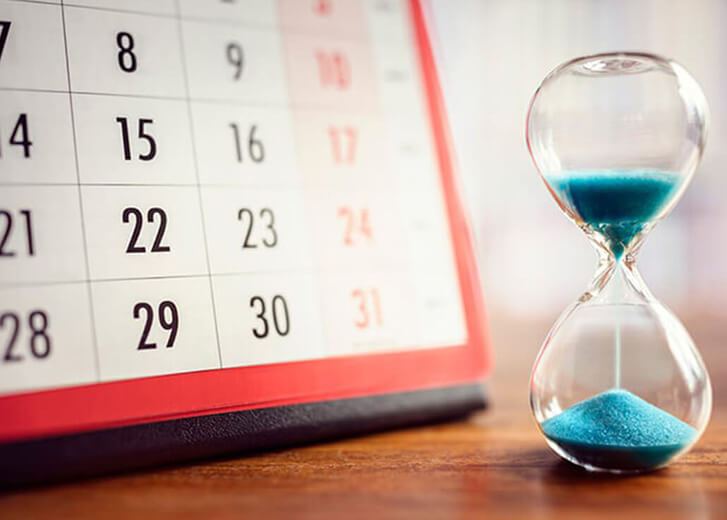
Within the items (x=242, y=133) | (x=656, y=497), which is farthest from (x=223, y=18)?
(x=656, y=497)

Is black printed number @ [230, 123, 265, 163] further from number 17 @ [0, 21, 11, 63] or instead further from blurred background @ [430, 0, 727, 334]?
blurred background @ [430, 0, 727, 334]

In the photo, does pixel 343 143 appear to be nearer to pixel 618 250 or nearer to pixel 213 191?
pixel 213 191

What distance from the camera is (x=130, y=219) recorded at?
0.68m

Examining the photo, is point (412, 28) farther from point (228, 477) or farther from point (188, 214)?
point (228, 477)

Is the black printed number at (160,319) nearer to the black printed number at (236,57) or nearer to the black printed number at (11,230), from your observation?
the black printed number at (11,230)

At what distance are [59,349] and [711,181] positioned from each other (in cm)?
335

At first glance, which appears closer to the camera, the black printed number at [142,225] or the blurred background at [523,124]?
the black printed number at [142,225]

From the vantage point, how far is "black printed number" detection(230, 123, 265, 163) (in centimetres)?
76

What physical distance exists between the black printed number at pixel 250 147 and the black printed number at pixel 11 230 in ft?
0.60

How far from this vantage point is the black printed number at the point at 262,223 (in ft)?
2.45

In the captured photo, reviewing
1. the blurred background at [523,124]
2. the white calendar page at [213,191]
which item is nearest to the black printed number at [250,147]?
the white calendar page at [213,191]

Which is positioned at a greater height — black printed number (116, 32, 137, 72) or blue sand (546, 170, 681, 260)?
black printed number (116, 32, 137, 72)

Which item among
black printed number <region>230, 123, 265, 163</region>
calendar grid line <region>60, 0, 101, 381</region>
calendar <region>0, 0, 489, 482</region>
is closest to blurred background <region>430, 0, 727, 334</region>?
calendar <region>0, 0, 489, 482</region>

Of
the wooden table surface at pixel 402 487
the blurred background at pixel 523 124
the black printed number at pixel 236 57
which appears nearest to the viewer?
the wooden table surface at pixel 402 487
